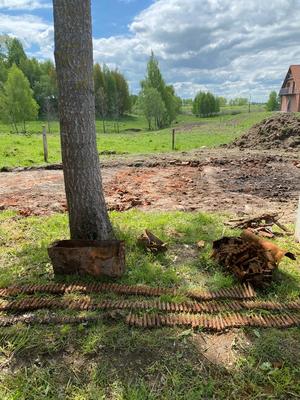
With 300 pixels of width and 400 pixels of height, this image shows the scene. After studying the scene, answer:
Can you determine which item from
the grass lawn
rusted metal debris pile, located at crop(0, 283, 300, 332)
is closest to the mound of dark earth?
the grass lawn

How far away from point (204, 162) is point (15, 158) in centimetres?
730

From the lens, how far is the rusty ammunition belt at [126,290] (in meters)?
3.18

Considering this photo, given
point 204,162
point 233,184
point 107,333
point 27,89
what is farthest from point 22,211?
point 27,89

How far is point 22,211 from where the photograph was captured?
5.79 meters

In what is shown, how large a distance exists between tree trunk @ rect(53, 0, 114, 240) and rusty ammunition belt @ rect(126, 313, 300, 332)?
140 cm

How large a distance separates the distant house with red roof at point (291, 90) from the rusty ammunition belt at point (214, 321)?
4286 cm

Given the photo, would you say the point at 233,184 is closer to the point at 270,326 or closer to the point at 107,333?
the point at 270,326

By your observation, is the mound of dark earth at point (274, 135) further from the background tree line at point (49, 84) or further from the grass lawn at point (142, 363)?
the background tree line at point (49, 84)

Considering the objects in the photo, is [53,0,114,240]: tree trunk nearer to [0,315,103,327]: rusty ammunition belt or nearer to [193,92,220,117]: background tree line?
[0,315,103,327]: rusty ammunition belt

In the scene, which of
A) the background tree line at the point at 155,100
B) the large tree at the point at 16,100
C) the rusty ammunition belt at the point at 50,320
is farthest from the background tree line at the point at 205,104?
the rusty ammunition belt at the point at 50,320

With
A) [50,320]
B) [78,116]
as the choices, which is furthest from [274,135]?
[50,320]

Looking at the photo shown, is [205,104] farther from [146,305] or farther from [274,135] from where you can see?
[146,305]

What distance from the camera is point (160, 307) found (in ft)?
9.75

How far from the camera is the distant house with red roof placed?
40.2 meters
